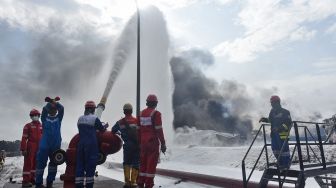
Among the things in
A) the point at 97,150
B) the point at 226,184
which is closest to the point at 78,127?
the point at 97,150

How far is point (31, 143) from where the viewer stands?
9031mm

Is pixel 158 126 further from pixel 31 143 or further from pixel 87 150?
pixel 31 143

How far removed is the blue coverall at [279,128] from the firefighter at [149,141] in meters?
3.02

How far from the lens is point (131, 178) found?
7.51 metres

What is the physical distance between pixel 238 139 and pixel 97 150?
175ft

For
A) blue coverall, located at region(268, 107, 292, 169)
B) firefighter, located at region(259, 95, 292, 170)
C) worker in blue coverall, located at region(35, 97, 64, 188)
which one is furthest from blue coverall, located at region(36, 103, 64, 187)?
blue coverall, located at region(268, 107, 292, 169)

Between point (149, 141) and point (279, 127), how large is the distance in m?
3.31

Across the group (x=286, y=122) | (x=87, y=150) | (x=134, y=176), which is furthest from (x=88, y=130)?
(x=286, y=122)

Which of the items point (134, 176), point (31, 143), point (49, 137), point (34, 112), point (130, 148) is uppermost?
point (34, 112)

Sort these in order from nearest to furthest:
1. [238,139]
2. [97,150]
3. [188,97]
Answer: [97,150]
[238,139]
[188,97]

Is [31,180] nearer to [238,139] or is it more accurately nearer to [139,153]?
[139,153]

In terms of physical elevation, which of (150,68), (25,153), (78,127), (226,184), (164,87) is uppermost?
(150,68)

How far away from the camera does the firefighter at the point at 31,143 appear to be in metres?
8.83

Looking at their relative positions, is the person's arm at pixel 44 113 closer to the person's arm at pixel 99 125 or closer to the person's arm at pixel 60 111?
the person's arm at pixel 60 111
